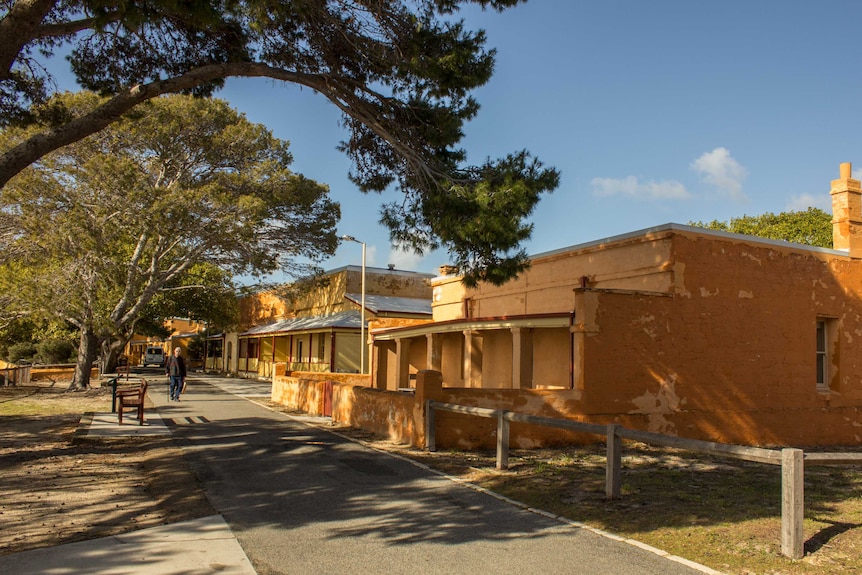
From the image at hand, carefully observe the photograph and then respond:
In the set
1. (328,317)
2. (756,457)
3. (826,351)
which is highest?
(328,317)

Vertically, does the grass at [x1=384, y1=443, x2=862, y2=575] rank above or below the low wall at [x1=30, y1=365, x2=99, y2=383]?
above

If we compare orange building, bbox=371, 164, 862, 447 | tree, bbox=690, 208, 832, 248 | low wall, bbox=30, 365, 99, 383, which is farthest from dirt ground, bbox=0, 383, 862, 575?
tree, bbox=690, 208, 832, 248

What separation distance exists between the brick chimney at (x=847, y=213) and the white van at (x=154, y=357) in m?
58.2

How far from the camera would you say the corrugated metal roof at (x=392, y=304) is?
1366 inches

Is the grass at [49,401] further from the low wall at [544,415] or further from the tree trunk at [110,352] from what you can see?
the low wall at [544,415]

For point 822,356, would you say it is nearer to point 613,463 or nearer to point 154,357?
point 613,463

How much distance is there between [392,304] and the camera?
120 ft

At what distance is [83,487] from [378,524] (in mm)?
4395

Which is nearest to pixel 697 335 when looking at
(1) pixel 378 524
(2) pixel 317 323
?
(1) pixel 378 524

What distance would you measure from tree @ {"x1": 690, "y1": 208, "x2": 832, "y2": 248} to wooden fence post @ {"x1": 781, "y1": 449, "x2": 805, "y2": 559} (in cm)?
3864

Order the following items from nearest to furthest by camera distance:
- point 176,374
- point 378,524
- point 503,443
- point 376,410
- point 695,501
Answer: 1. point 378,524
2. point 695,501
3. point 503,443
4. point 376,410
5. point 176,374

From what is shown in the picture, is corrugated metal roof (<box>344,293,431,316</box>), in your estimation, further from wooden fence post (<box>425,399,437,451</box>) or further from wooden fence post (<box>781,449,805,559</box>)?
wooden fence post (<box>781,449,805,559</box>)

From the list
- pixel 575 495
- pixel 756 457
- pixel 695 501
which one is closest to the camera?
pixel 756 457

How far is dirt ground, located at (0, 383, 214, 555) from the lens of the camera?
6.76m
